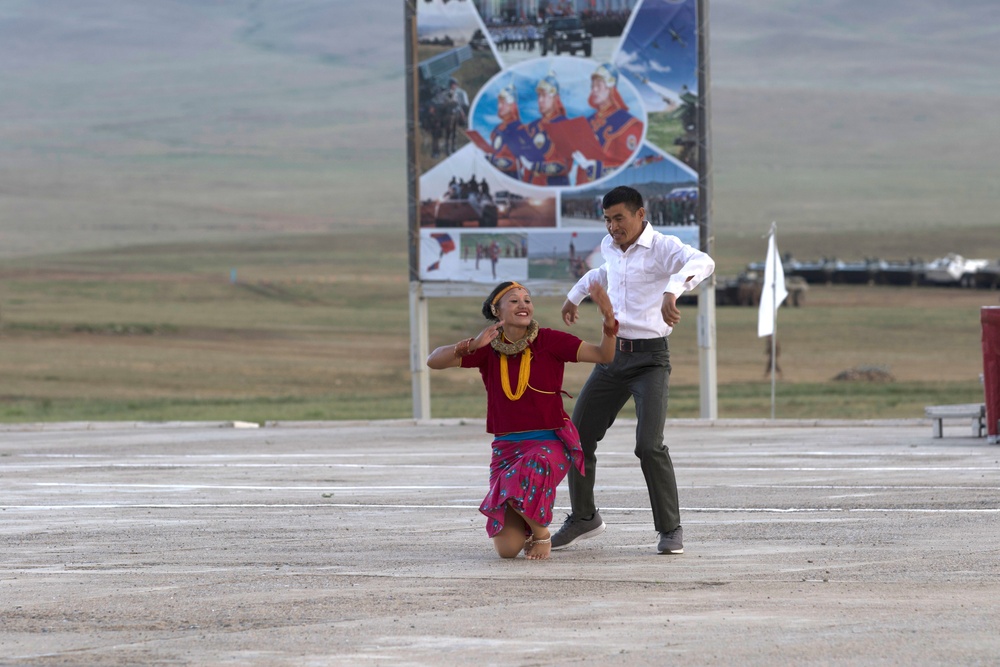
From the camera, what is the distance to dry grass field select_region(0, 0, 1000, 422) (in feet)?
107

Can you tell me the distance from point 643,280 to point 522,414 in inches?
39.9

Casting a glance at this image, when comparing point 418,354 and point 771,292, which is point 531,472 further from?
point 771,292

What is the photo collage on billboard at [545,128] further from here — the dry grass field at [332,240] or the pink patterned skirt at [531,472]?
the pink patterned skirt at [531,472]

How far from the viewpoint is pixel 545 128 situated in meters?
21.0

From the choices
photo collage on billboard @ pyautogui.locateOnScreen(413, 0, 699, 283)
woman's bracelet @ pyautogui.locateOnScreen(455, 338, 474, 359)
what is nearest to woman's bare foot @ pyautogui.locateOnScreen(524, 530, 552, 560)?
woman's bracelet @ pyautogui.locateOnScreen(455, 338, 474, 359)

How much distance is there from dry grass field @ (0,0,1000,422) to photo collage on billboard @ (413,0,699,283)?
425 cm

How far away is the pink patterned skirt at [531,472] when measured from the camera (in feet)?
30.6

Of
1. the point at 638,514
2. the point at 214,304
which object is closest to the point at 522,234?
the point at 638,514

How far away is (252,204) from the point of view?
126188 mm

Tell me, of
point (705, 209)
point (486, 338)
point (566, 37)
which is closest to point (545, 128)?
point (566, 37)

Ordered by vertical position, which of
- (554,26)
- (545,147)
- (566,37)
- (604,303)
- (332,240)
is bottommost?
(332,240)

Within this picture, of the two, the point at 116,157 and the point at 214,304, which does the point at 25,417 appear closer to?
the point at 214,304

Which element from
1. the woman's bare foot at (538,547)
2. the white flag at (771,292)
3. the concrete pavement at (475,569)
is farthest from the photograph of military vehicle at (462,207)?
the woman's bare foot at (538,547)

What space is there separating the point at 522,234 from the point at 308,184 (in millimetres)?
117899
